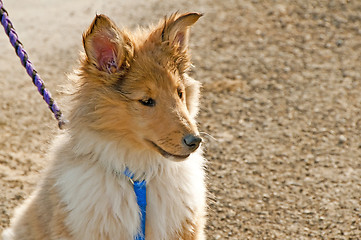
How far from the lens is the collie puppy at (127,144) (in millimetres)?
→ 3768

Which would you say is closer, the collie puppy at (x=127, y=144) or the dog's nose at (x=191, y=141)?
the dog's nose at (x=191, y=141)

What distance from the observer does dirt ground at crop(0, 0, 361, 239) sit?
5.48m

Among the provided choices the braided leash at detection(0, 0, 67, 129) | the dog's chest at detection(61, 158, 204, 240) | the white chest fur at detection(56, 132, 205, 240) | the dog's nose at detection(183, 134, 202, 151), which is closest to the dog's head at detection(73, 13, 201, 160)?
the dog's nose at detection(183, 134, 202, 151)

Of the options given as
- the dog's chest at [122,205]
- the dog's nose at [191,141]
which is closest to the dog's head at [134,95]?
the dog's nose at [191,141]

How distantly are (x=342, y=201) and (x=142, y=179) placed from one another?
92.6 inches

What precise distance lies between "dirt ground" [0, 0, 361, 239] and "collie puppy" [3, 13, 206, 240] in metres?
0.40

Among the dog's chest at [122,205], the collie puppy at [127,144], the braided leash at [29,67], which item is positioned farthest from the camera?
the braided leash at [29,67]

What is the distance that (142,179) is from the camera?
4.04 m

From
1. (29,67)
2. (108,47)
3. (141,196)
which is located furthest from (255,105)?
(108,47)

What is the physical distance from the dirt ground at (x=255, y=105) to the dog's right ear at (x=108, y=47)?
1.64ft

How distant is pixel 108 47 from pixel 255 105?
3.70 metres

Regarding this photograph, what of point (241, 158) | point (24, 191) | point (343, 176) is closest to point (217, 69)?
point (241, 158)

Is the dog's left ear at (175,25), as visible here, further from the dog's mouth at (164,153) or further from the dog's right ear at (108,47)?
the dog's mouth at (164,153)

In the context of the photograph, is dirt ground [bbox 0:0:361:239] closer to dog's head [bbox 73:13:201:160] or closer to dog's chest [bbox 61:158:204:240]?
dog's head [bbox 73:13:201:160]
